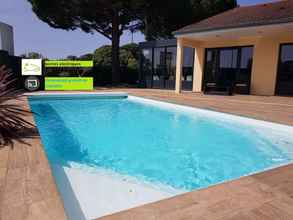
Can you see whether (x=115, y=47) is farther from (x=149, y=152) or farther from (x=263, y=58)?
(x=149, y=152)

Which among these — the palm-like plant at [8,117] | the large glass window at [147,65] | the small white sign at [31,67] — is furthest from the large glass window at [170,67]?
the palm-like plant at [8,117]

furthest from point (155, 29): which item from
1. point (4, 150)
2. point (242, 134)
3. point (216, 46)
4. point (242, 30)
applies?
point (4, 150)

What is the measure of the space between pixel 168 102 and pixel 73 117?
10.4 feet

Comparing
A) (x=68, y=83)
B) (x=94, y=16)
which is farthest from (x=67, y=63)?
(x=94, y=16)

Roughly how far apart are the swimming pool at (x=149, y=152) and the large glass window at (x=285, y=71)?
5409mm

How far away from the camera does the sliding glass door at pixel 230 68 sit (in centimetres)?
1112

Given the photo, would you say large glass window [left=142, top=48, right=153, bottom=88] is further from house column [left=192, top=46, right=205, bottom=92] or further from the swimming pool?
the swimming pool

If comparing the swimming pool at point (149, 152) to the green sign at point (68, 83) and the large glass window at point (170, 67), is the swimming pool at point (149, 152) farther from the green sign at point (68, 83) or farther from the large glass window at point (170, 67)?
the large glass window at point (170, 67)

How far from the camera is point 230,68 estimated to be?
456 inches

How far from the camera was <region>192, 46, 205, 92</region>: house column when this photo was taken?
12538 millimetres

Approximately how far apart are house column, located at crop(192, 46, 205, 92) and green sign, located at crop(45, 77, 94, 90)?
5.57 meters

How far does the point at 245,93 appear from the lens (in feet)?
36.7

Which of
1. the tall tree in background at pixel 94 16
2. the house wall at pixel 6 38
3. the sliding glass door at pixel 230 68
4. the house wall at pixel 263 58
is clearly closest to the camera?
the house wall at pixel 263 58

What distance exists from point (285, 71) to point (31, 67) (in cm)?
1174
